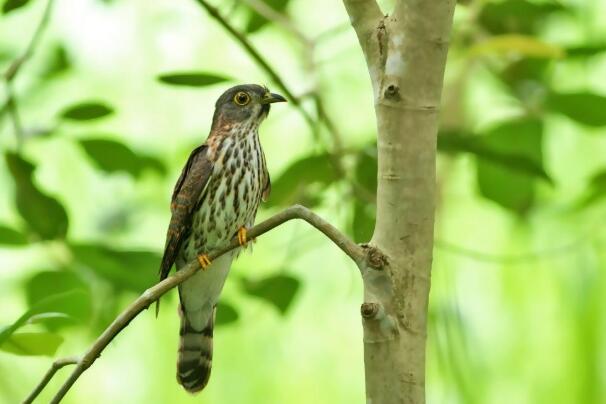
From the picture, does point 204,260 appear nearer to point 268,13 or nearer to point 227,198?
point 227,198

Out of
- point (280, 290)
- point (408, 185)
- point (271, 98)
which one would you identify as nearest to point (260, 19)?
point (271, 98)

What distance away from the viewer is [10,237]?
350cm

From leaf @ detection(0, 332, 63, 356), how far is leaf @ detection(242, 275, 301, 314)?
1.31 meters

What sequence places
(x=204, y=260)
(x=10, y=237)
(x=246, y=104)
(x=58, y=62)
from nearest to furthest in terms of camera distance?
(x=204, y=260)
(x=10, y=237)
(x=246, y=104)
(x=58, y=62)

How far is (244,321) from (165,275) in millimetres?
1059

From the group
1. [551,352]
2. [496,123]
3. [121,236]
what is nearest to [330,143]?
Answer: [496,123]

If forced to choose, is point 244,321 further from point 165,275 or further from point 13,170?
point 13,170

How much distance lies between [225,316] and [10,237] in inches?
33.4

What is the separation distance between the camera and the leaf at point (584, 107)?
367cm

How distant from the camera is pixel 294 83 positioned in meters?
5.88

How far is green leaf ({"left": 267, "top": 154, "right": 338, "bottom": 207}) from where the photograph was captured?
12.3 ft

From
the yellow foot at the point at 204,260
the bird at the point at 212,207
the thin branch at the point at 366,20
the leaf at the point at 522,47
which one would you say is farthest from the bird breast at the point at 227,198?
the thin branch at the point at 366,20

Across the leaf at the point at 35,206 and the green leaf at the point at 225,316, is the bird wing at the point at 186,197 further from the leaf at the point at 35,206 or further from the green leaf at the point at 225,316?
the leaf at the point at 35,206

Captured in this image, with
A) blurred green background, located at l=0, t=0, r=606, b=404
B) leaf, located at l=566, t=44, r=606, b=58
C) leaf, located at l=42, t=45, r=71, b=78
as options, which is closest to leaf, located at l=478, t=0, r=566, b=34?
blurred green background, located at l=0, t=0, r=606, b=404
